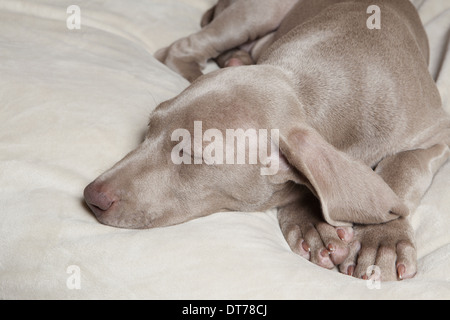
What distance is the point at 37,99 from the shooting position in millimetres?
2375

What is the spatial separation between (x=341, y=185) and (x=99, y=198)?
856 mm

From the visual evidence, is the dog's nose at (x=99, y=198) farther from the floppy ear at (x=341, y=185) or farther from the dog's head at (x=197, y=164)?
the floppy ear at (x=341, y=185)

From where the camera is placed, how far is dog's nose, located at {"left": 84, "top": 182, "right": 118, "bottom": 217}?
1.99m

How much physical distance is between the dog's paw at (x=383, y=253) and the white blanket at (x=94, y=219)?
8cm

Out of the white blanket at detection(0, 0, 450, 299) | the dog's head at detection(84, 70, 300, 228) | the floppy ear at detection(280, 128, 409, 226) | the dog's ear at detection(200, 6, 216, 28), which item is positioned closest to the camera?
the white blanket at detection(0, 0, 450, 299)

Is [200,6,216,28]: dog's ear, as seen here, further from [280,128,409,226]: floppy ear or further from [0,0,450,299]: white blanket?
[280,128,409,226]: floppy ear

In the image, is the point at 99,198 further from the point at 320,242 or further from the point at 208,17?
the point at 208,17

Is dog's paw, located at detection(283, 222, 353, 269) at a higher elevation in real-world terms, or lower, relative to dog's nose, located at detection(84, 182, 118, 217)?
lower

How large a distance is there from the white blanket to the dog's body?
3.8 inches

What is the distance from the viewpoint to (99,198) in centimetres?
200

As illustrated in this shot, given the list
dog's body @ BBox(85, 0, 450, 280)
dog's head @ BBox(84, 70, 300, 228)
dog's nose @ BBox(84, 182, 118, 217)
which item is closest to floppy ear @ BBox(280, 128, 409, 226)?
dog's body @ BBox(85, 0, 450, 280)

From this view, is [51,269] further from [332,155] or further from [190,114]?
[332,155]

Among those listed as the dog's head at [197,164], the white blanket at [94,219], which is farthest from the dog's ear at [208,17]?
the dog's head at [197,164]

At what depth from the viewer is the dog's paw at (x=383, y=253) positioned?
2.04 m
